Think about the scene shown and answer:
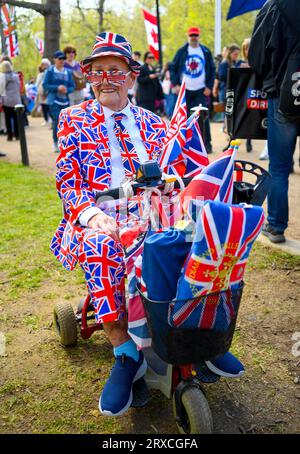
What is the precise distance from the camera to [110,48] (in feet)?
7.34

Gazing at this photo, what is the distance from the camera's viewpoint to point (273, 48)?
3430mm

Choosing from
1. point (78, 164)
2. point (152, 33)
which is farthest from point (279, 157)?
point (152, 33)

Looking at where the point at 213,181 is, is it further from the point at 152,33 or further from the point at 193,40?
the point at 152,33

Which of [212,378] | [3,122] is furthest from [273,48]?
[3,122]

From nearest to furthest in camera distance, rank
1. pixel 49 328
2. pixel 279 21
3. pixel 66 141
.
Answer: pixel 66 141
pixel 49 328
pixel 279 21

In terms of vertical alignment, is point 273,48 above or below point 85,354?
above

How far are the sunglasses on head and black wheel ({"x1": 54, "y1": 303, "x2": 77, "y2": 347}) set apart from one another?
1184mm

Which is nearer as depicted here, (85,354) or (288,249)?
Answer: (85,354)

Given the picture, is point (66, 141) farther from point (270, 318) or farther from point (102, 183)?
point (270, 318)

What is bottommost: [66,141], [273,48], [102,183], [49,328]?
[49,328]

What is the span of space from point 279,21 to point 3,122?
34.3 ft

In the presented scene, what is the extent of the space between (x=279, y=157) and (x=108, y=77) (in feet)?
6.20

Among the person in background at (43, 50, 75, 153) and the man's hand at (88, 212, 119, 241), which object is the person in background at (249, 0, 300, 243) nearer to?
the man's hand at (88, 212, 119, 241)

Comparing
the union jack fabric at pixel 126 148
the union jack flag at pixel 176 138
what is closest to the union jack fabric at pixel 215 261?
the union jack flag at pixel 176 138
